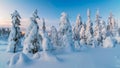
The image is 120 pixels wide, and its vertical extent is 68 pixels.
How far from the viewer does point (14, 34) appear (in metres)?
38.1

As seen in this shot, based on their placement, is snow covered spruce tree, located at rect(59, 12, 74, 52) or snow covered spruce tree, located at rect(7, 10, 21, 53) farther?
snow covered spruce tree, located at rect(59, 12, 74, 52)

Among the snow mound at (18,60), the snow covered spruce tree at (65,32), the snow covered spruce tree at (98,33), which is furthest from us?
the snow covered spruce tree at (98,33)

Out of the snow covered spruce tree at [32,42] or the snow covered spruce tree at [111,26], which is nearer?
the snow covered spruce tree at [32,42]

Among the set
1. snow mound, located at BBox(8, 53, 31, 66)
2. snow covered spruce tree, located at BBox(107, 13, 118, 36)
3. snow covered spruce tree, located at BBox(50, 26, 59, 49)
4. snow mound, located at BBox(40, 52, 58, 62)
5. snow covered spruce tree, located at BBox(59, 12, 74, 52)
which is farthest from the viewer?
snow covered spruce tree, located at BBox(107, 13, 118, 36)

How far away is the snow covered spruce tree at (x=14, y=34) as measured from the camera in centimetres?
3777

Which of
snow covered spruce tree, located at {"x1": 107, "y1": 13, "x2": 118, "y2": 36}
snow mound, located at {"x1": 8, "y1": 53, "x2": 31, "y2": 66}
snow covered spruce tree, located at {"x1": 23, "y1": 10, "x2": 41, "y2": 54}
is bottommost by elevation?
snow mound, located at {"x1": 8, "y1": 53, "x2": 31, "y2": 66}

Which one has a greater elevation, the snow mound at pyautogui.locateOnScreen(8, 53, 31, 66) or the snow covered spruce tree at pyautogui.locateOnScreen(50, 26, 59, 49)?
the snow covered spruce tree at pyautogui.locateOnScreen(50, 26, 59, 49)

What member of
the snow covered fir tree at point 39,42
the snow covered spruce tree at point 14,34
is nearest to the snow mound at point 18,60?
the snow covered fir tree at point 39,42

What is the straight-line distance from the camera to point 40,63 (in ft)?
71.0

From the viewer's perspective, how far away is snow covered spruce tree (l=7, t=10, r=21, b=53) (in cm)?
3777

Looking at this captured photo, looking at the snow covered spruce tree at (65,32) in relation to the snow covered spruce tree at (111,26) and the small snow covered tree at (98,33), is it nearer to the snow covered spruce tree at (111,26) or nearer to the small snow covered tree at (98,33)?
the small snow covered tree at (98,33)

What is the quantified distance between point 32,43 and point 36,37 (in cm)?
122

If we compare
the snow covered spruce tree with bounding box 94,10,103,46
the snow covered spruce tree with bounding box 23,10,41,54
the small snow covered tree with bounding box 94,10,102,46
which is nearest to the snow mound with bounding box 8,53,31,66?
the snow covered spruce tree with bounding box 23,10,41,54

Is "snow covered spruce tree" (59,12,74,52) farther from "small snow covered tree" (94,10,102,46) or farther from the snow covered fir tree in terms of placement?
"small snow covered tree" (94,10,102,46)
